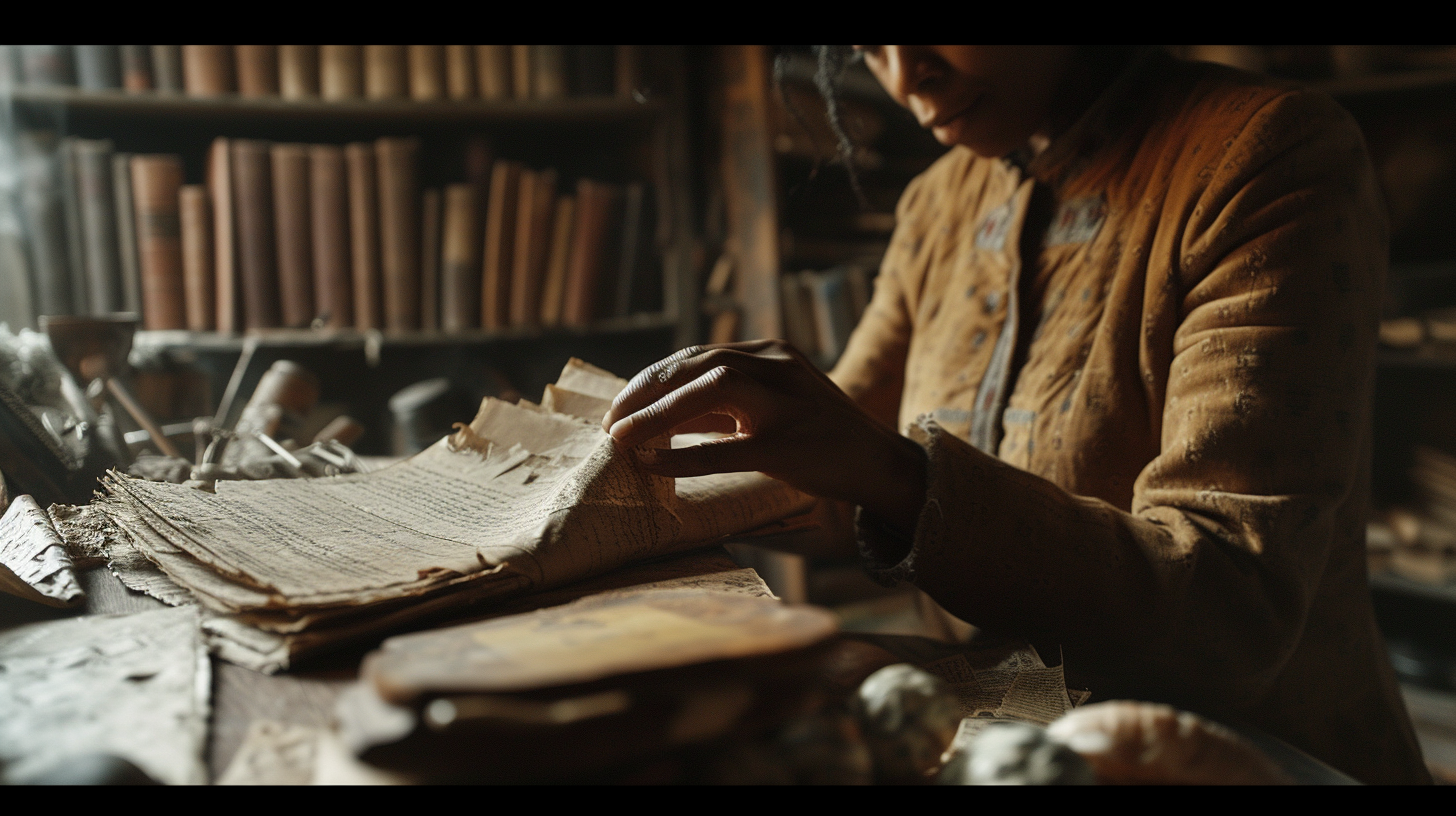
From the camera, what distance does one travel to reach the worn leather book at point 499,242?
1815 mm

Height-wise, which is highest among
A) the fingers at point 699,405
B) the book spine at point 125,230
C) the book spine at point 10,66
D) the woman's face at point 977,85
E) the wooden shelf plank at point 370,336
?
the book spine at point 10,66

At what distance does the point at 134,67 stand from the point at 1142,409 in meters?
1.84

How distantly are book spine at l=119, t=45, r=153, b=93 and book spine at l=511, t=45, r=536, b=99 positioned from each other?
2.22 feet

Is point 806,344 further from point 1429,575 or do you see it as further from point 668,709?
point 668,709

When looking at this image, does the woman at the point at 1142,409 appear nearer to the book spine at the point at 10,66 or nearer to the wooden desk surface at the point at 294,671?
the wooden desk surface at the point at 294,671

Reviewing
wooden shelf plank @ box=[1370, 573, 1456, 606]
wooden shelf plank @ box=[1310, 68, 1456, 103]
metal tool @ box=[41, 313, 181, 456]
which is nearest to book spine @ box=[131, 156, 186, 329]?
metal tool @ box=[41, 313, 181, 456]

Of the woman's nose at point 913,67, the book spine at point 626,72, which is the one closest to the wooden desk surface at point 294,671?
the woman's nose at point 913,67

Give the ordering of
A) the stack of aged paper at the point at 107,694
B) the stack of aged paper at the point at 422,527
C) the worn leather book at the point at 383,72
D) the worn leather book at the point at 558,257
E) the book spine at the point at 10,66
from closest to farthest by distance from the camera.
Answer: the stack of aged paper at the point at 107,694 → the stack of aged paper at the point at 422,527 → the book spine at the point at 10,66 → the worn leather book at the point at 383,72 → the worn leather book at the point at 558,257

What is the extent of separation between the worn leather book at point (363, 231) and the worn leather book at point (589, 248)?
0.39 metres

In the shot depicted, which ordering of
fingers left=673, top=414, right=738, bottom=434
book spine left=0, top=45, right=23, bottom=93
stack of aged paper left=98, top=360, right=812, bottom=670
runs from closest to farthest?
stack of aged paper left=98, top=360, right=812, bottom=670 → fingers left=673, top=414, right=738, bottom=434 → book spine left=0, top=45, right=23, bottom=93

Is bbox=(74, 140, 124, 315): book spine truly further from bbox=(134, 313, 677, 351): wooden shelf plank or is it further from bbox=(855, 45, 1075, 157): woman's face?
bbox=(855, 45, 1075, 157): woman's face

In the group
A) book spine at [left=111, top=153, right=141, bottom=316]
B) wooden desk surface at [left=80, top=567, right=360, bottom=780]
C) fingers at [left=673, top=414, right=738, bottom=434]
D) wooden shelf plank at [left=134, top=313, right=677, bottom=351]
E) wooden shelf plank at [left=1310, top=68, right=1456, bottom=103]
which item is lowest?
wooden shelf plank at [left=134, top=313, right=677, bottom=351]

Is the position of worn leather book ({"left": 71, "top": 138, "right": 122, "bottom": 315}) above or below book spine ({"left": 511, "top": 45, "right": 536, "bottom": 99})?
below

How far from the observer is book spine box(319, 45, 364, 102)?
1.73m
